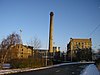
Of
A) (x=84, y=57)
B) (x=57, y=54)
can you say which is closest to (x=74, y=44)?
(x=57, y=54)

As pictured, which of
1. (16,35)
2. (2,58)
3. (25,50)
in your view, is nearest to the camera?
(2,58)

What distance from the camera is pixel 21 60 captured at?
48.7 meters

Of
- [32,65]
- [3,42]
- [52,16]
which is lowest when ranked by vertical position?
[32,65]

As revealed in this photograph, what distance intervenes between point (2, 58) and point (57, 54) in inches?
3171

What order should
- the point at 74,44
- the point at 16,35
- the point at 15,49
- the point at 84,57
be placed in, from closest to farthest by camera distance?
the point at 16,35, the point at 15,49, the point at 84,57, the point at 74,44

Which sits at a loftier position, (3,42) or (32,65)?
(3,42)

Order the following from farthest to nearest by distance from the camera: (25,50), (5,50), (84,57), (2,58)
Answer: (25,50), (84,57), (5,50), (2,58)

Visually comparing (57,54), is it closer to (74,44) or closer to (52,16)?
(74,44)

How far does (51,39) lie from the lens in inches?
4240

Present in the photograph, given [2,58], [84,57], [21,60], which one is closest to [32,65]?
[21,60]

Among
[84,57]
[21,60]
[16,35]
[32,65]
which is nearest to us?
[21,60]

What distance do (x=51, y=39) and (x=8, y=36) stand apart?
2815 cm

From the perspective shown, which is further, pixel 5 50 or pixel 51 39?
pixel 51 39

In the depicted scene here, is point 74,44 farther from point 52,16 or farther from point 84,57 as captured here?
point 52,16
